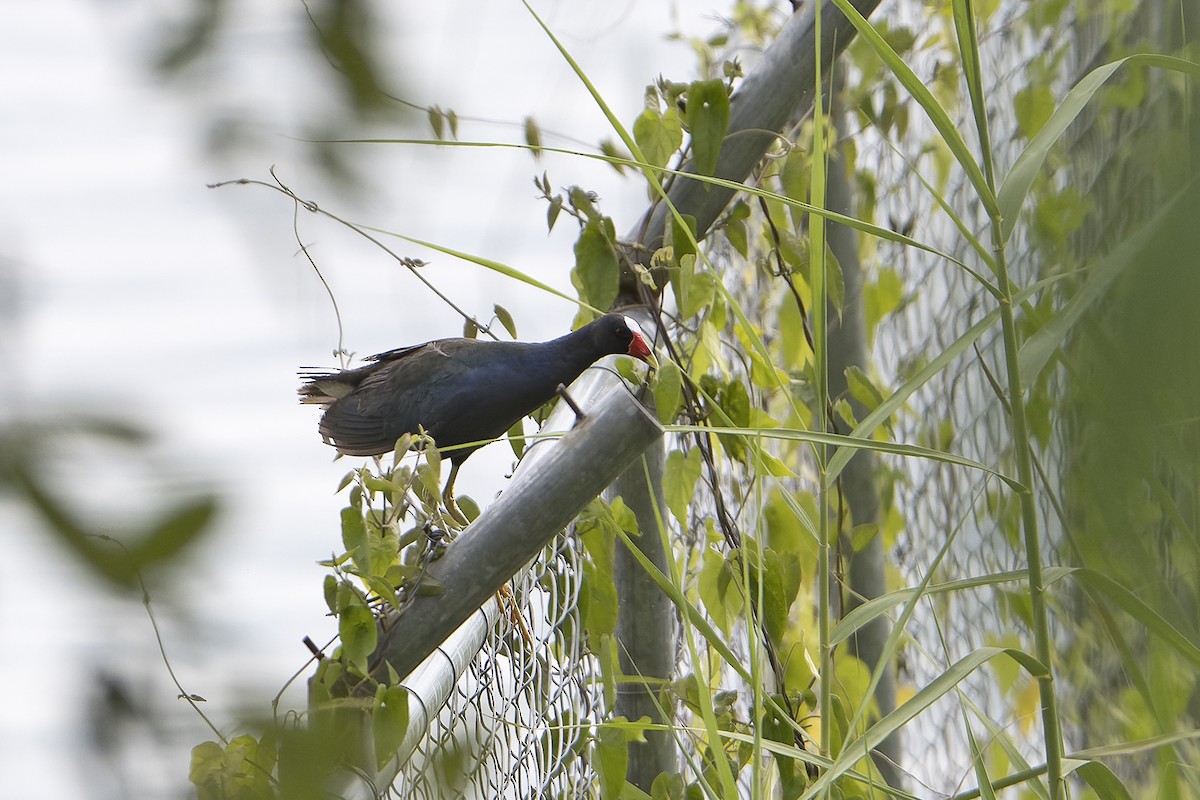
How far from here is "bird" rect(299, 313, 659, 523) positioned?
4.49 feet

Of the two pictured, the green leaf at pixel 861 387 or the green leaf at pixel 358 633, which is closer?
the green leaf at pixel 358 633

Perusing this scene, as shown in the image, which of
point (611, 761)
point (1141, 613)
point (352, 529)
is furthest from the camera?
point (611, 761)

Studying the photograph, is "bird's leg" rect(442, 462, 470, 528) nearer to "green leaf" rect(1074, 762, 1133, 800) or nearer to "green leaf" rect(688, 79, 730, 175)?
"green leaf" rect(688, 79, 730, 175)

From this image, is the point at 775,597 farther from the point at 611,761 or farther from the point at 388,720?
the point at 388,720

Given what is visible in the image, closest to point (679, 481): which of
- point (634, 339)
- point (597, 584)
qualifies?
point (597, 584)

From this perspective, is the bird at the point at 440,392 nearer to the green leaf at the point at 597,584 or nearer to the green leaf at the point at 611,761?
the green leaf at the point at 597,584

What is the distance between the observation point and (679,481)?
1.07 metres

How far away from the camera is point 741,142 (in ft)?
3.59

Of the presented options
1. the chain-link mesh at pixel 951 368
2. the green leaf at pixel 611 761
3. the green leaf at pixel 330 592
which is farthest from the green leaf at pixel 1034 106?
the green leaf at pixel 330 592

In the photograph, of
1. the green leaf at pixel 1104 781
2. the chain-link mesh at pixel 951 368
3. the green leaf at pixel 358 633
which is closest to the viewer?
the green leaf at pixel 358 633

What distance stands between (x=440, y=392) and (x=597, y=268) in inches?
14.9

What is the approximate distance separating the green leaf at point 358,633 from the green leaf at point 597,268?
0.49 meters

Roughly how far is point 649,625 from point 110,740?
1063mm

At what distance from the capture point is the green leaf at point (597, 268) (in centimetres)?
107
